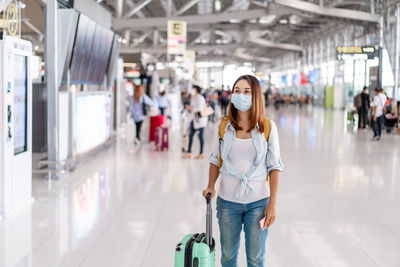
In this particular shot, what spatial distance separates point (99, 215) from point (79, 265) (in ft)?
6.94

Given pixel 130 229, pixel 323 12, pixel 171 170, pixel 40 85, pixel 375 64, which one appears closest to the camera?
pixel 130 229

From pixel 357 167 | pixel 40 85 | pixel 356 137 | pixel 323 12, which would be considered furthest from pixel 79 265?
pixel 323 12

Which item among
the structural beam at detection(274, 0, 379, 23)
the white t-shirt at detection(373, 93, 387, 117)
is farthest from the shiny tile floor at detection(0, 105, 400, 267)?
the structural beam at detection(274, 0, 379, 23)

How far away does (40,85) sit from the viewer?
14.2 metres

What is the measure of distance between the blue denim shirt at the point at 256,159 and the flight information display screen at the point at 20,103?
4733mm

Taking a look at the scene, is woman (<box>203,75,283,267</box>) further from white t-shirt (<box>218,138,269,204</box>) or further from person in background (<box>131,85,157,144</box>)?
person in background (<box>131,85,157,144</box>)

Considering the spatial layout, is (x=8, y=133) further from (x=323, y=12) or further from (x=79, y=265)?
(x=323, y=12)

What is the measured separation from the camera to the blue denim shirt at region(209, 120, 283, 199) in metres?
3.67

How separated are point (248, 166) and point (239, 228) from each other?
1.41 feet

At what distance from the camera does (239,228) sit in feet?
12.6

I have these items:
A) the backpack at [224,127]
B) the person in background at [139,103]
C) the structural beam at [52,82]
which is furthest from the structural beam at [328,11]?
the backpack at [224,127]

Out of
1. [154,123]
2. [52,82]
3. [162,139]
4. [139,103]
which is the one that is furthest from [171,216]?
[154,123]

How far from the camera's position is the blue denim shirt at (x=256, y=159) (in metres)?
3.67

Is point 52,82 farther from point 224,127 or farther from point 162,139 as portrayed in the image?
point 224,127
